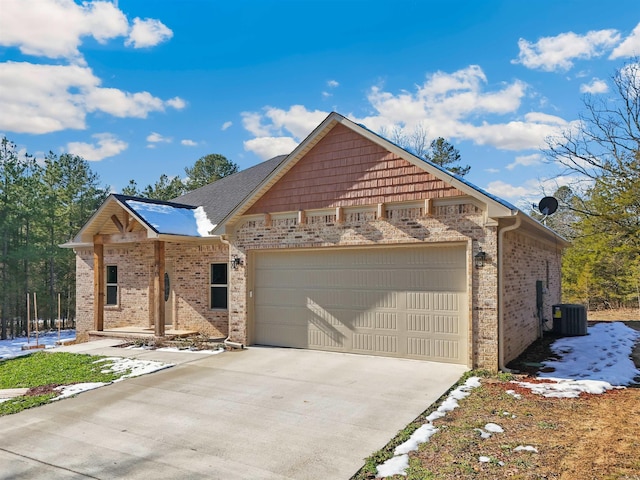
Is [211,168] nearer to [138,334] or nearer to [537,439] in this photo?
[138,334]

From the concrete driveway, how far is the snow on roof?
15.6ft

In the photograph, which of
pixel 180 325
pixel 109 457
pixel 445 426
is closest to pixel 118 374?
pixel 109 457

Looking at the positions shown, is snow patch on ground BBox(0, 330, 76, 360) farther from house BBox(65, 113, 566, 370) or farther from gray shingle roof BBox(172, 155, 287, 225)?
gray shingle roof BBox(172, 155, 287, 225)

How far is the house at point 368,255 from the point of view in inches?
339

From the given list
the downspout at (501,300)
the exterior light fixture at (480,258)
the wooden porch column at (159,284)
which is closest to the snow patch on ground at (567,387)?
the downspout at (501,300)

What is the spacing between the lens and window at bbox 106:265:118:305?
52.4ft

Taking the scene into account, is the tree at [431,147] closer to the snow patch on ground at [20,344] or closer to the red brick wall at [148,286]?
the red brick wall at [148,286]

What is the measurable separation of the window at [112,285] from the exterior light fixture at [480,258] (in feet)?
41.9

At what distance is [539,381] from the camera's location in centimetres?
782

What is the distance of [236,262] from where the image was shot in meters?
11.6

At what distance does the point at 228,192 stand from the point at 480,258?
10.6 metres

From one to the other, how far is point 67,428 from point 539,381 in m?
7.54

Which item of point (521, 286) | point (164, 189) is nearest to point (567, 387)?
point (521, 286)

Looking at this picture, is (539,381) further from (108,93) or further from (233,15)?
(108,93)
